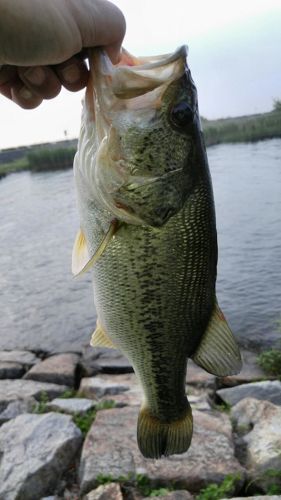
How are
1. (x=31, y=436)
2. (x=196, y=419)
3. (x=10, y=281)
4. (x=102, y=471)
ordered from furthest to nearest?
(x=10, y=281)
(x=196, y=419)
(x=31, y=436)
(x=102, y=471)

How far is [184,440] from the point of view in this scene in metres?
2.85

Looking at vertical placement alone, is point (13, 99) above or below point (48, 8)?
below

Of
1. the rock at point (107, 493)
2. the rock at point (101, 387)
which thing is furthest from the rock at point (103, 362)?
the rock at point (107, 493)

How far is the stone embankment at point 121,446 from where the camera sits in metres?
4.36

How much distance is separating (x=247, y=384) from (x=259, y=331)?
95.0 inches

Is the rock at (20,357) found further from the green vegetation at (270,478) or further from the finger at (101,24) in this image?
the finger at (101,24)

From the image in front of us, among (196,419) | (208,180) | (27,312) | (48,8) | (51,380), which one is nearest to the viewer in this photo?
(48,8)

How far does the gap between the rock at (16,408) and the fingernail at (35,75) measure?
4.28 metres

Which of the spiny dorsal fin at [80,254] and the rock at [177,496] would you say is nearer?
the spiny dorsal fin at [80,254]

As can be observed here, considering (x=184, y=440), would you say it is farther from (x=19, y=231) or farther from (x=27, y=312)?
(x=19, y=231)

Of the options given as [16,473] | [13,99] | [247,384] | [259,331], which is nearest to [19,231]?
[259,331]

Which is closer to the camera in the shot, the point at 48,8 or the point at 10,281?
the point at 48,8

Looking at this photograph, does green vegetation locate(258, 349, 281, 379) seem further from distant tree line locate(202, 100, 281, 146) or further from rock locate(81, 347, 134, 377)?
distant tree line locate(202, 100, 281, 146)

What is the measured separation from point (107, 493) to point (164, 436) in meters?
1.62
